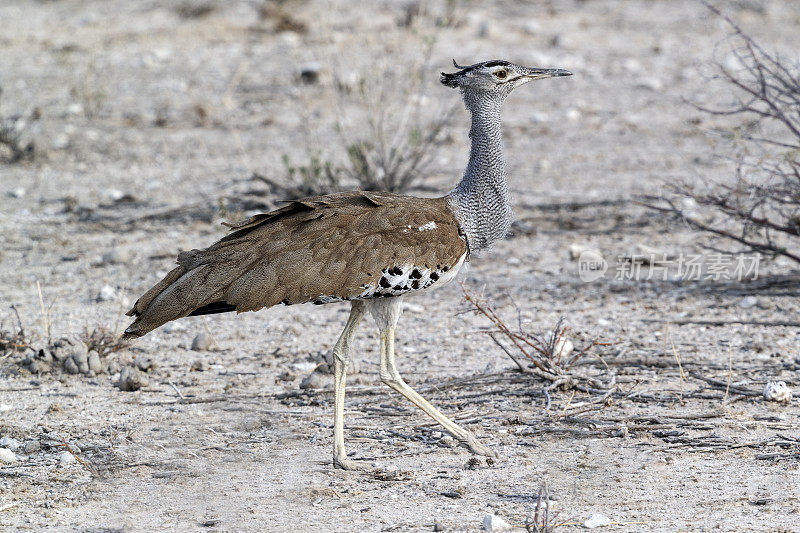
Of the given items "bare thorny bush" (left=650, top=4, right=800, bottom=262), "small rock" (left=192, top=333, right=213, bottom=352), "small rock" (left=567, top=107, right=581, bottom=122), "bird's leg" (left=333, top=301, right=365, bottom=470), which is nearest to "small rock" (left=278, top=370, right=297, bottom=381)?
"small rock" (left=192, top=333, right=213, bottom=352)

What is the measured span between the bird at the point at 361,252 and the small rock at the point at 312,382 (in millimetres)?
620

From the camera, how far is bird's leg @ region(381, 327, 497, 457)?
166 inches

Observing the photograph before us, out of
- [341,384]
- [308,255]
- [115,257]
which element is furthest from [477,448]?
[115,257]

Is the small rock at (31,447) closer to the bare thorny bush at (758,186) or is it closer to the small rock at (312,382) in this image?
the small rock at (312,382)

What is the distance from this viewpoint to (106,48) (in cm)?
1272

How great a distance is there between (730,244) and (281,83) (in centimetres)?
591

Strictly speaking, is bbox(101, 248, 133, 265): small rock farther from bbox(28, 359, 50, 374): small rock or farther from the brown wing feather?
the brown wing feather

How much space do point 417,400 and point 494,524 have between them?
35.2 inches

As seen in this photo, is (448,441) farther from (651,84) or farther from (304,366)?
(651,84)

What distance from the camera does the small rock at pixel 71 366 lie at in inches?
205

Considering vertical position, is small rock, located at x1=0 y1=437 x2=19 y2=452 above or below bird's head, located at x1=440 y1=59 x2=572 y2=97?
below

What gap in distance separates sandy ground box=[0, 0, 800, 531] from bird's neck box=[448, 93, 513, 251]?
0.42 metres

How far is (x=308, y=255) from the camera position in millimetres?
4055

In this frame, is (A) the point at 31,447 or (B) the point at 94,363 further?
(B) the point at 94,363
